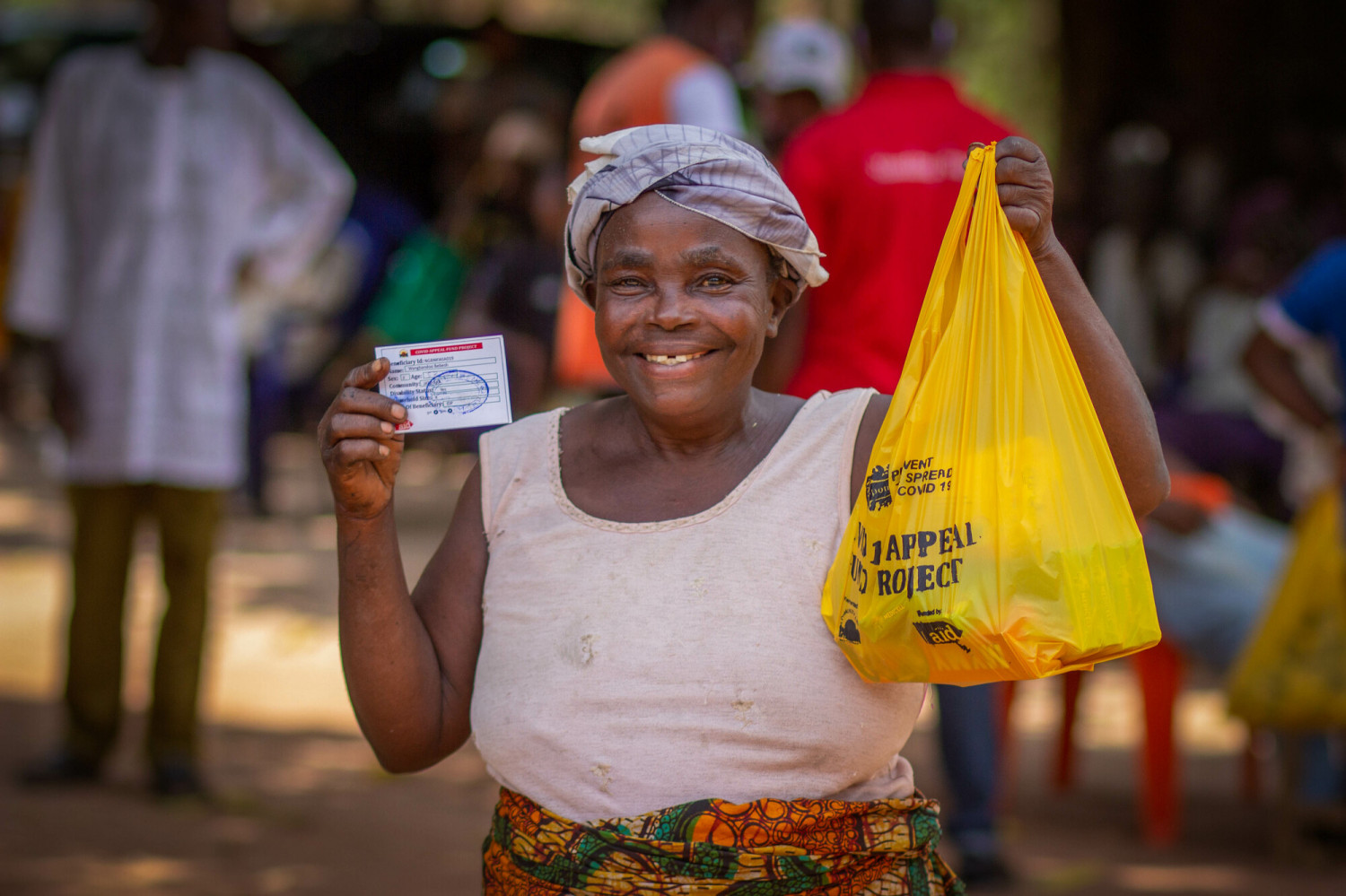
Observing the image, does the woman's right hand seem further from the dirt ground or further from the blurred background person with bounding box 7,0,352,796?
the blurred background person with bounding box 7,0,352,796

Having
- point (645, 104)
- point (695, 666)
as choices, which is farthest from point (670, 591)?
point (645, 104)

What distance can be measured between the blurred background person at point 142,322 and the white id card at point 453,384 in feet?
9.68

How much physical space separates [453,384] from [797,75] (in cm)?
407

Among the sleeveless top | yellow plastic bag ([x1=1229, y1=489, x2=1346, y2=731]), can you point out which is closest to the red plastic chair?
yellow plastic bag ([x1=1229, y1=489, x2=1346, y2=731])

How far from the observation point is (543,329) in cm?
895

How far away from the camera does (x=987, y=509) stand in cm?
173

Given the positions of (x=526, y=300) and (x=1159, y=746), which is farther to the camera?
(x=526, y=300)

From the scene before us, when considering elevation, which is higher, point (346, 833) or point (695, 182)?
point (695, 182)

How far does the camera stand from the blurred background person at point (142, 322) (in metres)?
4.55

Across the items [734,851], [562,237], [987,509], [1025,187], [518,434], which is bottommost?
[734,851]

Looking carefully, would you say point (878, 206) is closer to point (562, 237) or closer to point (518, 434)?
point (518, 434)

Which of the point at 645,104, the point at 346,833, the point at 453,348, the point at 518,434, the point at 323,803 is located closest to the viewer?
the point at 453,348

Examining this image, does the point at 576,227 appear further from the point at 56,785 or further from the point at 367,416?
the point at 56,785

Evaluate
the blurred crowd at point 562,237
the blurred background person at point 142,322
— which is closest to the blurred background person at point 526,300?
the blurred crowd at point 562,237
